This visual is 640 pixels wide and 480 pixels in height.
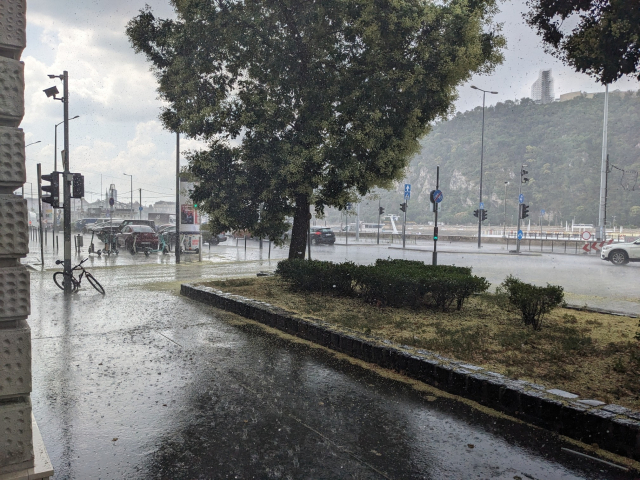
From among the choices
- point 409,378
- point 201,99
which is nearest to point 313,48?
point 201,99

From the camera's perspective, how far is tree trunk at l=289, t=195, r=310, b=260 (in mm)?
12663

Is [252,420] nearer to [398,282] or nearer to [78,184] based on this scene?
[398,282]

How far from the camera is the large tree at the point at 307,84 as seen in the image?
425 inches

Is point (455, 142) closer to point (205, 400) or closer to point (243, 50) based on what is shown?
point (243, 50)

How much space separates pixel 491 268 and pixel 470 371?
53.2 feet

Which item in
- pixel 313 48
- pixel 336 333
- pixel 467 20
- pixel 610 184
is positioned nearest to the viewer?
pixel 336 333

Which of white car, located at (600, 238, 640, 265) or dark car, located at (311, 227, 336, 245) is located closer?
white car, located at (600, 238, 640, 265)

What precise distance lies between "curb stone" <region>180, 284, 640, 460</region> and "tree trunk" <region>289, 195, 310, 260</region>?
17.6 feet

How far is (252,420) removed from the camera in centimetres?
432

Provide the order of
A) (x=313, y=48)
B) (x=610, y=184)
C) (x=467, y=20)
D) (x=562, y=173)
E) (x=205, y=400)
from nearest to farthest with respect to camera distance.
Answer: (x=205, y=400) → (x=467, y=20) → (x=313, y=48) → (x=610, y=184) → (x=562, y=173)

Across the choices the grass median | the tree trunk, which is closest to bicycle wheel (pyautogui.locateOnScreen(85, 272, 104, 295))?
the grass median

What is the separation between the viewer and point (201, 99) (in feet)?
39.1

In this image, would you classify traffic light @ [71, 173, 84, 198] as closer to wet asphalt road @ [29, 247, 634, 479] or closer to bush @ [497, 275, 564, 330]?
wet asphalt road @ [29, 247, 634, 479]

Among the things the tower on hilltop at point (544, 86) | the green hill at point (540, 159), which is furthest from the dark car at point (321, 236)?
the tower on hilltop at point (544, 86)
